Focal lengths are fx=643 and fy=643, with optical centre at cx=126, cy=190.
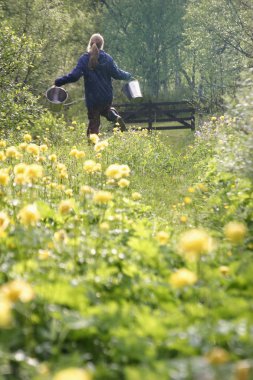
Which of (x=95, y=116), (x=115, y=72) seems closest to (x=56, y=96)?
(x=95, y=116)

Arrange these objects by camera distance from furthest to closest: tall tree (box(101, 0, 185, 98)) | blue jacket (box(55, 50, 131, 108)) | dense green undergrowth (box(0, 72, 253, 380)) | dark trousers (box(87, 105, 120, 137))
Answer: tall tree (box(101, 0, 185, 98)), dark trousers (box(87, 105, 120, 137)), blue jacket (box(55, 50, 131, 108)), dense green undergrowth (box(0, 72, 253, 380))

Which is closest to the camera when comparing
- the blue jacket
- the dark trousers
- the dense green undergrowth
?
the dense green undergrowth

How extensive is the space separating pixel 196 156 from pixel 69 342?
8.42 meters

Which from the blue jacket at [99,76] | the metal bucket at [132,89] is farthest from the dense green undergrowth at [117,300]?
the metal bucket at [132,89]

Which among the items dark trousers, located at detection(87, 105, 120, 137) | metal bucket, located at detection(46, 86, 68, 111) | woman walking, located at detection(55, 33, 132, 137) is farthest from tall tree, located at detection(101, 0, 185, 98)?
metal bucket, located at detection(46, 86, 68, 111)

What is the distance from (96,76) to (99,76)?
55mm

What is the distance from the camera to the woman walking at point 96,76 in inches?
418

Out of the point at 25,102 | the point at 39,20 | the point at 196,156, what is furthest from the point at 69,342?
the point at 39,20

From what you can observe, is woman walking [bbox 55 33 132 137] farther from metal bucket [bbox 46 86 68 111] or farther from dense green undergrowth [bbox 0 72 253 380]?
dense green undergrowth [bbox 0 72 253 380]

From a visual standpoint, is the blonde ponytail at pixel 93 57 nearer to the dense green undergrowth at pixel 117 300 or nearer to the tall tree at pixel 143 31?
the dense green undergrowth at pixel 117 300

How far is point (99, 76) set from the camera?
35.6 feet

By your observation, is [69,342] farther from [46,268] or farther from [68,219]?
[68,219]

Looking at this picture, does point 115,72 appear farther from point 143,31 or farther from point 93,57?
point 143,31

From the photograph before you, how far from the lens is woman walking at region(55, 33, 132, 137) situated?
10.6 metres
